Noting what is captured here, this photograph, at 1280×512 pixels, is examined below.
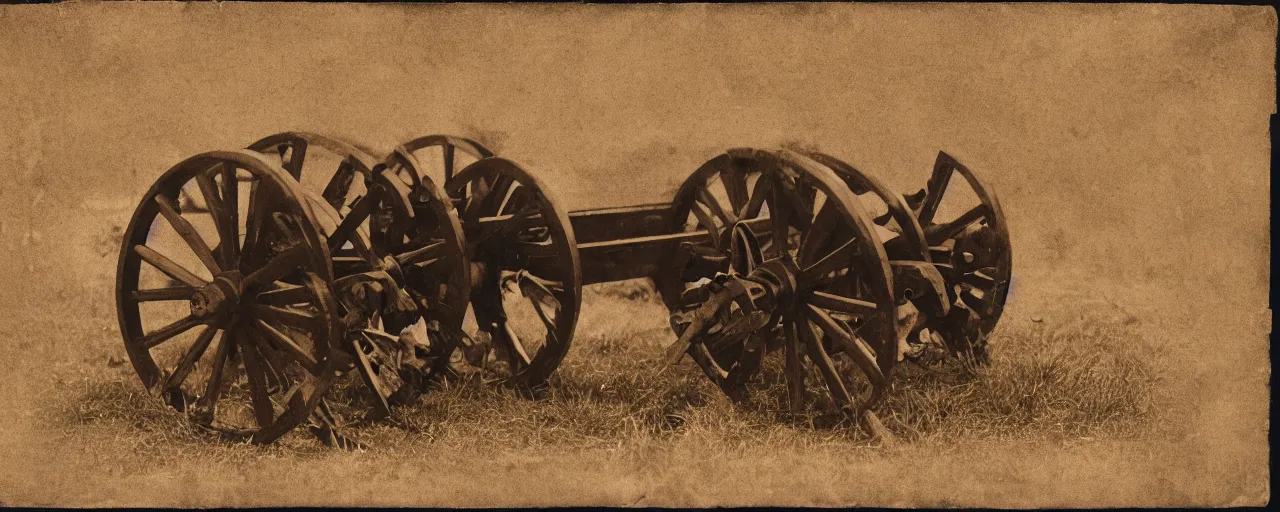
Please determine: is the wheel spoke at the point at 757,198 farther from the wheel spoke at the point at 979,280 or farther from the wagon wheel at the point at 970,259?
the wheel spoke at the point at 979,280

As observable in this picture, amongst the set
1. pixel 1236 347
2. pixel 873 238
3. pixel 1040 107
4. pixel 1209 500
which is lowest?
pixel 1209 500

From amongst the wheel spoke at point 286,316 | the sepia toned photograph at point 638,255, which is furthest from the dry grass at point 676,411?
the wheel spoke at point 286,316

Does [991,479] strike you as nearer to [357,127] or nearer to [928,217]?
[928,217]

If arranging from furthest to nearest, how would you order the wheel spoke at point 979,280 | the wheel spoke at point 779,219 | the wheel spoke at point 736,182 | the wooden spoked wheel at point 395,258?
1. the wheel spoke at point 979,280
2. the wheel spoke at point 736,182
3. the wheel spoke at point 779,219
4. the wooden spoked wheel at point 395,258

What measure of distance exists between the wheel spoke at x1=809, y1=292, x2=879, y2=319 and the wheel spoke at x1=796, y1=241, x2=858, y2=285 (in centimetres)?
9

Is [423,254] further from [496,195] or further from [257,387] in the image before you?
[257,387]

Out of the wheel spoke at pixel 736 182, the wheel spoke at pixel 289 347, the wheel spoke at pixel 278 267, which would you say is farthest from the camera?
the wheel spoke at pixel 736 182

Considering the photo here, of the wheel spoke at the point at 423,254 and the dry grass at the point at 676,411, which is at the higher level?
the wheel spoke at the point at 423,254

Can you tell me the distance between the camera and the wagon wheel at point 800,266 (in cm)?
753

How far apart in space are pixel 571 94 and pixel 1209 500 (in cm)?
404

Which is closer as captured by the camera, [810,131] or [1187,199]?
[1187,199]

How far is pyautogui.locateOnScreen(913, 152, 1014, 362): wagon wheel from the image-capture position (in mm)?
8414

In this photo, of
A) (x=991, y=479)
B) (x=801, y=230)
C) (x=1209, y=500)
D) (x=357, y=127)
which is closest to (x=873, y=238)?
(x=801, y=230)

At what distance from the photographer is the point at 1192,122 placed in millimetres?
8664
